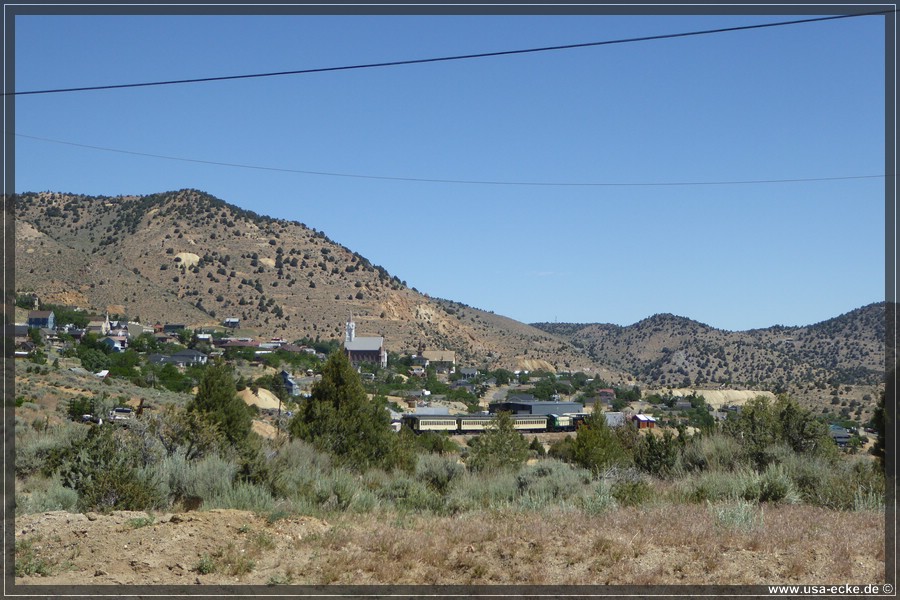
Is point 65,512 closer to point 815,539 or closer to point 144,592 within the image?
point 144,592

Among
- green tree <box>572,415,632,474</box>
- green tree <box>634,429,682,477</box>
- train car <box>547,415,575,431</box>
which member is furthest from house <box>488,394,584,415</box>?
green tree <box>634,429,682,477</box>

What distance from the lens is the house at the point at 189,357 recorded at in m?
82.6

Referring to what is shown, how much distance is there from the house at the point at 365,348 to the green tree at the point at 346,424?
8584 centimetres

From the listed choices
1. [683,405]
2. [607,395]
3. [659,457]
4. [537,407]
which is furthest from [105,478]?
[607,395]

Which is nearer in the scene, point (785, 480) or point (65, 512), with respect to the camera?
point (65, 512)

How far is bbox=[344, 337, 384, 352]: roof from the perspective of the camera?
111625mm

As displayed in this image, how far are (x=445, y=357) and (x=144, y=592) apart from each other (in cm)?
12410

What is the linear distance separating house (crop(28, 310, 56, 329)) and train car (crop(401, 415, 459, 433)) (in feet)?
137

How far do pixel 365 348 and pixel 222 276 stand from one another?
2633 cm

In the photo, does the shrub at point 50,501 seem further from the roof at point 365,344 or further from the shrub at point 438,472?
the roof at point 365,344

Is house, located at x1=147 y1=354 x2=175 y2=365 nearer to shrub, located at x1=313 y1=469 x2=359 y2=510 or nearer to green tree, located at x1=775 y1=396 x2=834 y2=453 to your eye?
green tree, located at x1=775 y1=396 x2=834 y2=453

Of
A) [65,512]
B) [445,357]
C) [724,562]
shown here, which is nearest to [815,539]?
[724,562]

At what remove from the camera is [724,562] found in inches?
354

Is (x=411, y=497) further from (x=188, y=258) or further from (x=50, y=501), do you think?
(x=188, y=258)
